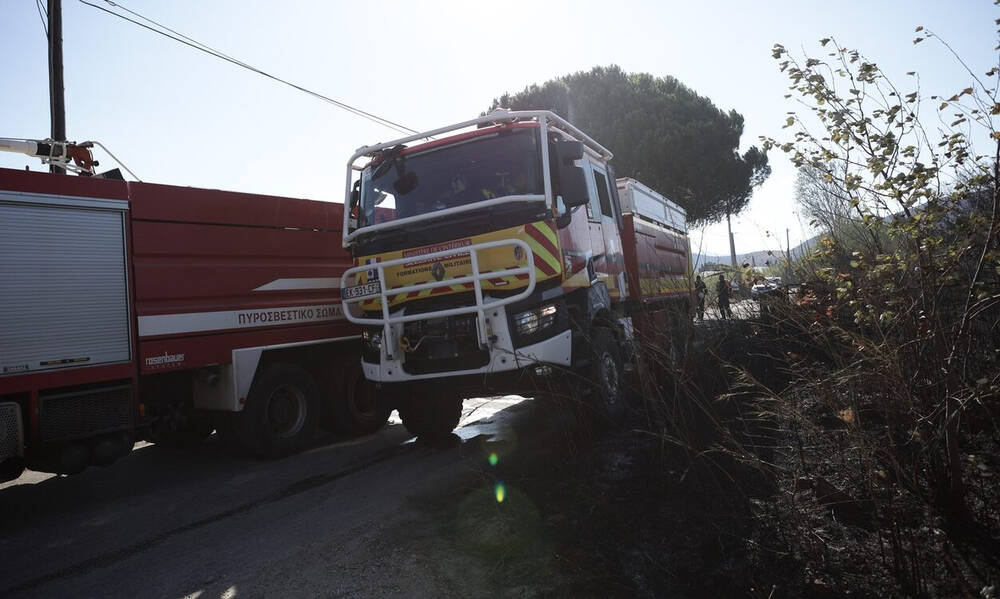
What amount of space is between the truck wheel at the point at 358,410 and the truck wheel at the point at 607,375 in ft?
7.77

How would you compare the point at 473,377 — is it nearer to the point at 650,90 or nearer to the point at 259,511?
the point at 259,511

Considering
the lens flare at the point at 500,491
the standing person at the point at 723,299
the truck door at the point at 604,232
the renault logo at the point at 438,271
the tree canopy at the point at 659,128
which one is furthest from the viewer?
the tree canopy at the point at 659,128

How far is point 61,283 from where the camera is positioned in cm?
508

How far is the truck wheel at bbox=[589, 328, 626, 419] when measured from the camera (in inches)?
228

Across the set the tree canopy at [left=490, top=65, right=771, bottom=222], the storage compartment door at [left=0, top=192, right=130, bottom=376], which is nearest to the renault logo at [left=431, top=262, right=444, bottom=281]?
the storage compartment door at [left=0, top=192, right=130, bottom=376]

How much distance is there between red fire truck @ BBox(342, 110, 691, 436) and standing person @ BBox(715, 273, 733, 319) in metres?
0.96

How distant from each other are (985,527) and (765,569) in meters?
1.05

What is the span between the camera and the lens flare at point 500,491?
4.39 metres

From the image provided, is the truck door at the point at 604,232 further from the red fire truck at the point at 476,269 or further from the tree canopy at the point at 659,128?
the tree canopy at the point at 659,128

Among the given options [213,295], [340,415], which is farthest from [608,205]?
[213,295]

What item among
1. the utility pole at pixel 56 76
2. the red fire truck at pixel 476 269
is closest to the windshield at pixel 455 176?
the red fire truck at pixel 476 269

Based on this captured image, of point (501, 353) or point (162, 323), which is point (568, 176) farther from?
point (162, 323)

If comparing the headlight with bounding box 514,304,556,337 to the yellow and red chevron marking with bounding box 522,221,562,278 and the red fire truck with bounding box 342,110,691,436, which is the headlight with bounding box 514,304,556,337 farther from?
the yellow and red chevron marking with bounding box 522,221,562,278

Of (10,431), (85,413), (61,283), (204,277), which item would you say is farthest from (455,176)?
(10,431)
